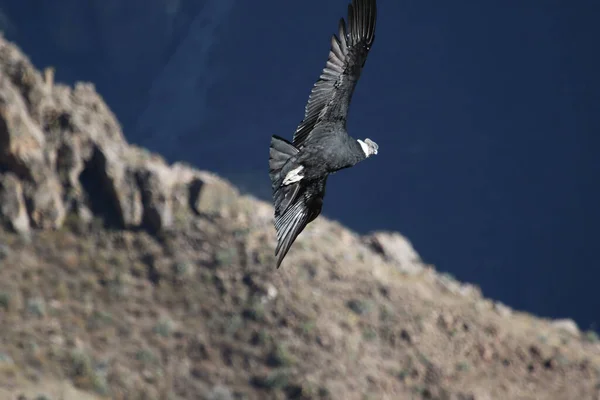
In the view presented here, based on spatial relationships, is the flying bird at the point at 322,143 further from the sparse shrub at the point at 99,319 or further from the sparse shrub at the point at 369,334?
the sparse shrub at the point at 369,334

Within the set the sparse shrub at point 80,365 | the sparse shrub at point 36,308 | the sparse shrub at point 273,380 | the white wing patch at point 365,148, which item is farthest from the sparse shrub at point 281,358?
the white wing patch at point 365,148

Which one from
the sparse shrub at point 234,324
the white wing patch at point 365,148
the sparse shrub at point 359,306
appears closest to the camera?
the white wing patch at point 365,148

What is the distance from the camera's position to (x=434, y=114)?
60094 mm

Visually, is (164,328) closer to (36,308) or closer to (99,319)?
(99,319)

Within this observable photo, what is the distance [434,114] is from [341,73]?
52.1 m

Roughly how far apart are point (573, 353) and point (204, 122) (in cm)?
3592

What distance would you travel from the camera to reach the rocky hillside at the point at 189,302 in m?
23.8

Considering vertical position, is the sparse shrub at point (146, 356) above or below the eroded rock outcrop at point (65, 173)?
below

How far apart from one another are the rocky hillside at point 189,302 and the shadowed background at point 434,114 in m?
27.3

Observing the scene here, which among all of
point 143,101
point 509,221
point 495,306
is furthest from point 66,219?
point 509,221

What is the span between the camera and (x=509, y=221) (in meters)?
58.1

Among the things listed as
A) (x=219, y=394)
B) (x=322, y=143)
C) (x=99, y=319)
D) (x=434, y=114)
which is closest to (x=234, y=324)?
(x=219, y=394)

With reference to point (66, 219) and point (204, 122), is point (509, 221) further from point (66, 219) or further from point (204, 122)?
point (66, 219)

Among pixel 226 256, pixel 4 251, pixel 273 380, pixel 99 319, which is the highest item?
pixel 226 256
